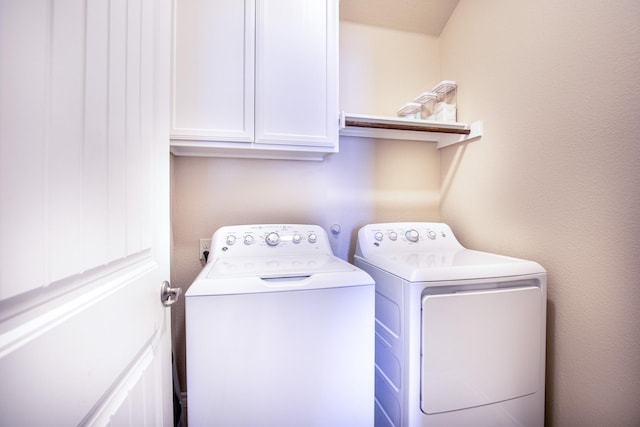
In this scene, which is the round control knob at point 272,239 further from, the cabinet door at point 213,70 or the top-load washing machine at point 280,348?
the cabinet door at point 213,70

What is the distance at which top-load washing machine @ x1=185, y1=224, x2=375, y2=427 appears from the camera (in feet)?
2.92

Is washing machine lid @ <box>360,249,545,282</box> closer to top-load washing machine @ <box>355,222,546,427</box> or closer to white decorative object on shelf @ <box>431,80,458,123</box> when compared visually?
top-load washing machine @ <box>355,222,546,427</box>

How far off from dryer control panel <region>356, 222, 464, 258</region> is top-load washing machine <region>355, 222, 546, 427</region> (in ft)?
1.05

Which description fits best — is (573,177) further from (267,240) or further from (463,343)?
(267,240)

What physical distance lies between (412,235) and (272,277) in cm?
95

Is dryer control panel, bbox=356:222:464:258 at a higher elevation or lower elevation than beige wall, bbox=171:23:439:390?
lower

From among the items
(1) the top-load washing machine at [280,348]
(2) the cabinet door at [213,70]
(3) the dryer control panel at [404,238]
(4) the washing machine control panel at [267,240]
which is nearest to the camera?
(1) the top-load washing machine at [280,348]

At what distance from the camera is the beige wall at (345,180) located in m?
1.59

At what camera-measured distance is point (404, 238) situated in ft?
5.15

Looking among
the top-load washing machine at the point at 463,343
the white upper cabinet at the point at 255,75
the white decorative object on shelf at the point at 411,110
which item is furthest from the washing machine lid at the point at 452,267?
the white decorative object on shelf at the point at 411,110

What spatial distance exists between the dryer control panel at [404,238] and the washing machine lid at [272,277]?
347mm

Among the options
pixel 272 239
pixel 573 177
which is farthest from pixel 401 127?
pixel 272 239

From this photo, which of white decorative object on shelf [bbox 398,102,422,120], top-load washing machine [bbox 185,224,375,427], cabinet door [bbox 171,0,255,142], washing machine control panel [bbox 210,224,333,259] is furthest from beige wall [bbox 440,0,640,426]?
cabinet door [bbox 171,0,255,142]

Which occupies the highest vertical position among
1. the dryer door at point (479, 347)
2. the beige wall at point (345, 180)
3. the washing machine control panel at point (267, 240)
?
the beige wall at point (345, 180)
